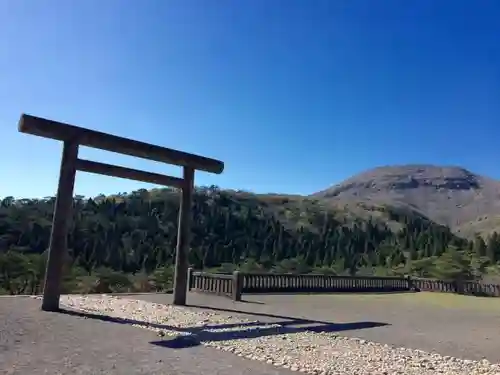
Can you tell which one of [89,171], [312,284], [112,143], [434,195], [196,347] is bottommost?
[196,347]

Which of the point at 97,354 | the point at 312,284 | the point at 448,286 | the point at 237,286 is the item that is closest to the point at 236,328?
the point at 97,354

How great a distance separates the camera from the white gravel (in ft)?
17.4

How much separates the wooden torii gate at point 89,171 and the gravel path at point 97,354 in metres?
1.59

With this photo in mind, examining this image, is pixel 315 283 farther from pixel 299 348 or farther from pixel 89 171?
pixel 299 348

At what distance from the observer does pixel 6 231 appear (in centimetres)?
3173

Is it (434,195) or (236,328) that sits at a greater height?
(434,195)

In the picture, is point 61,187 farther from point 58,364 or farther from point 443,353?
point 443,353

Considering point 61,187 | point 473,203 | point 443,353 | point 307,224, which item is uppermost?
point 473,203

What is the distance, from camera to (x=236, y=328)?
7.89 m

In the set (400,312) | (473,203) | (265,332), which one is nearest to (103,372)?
(265,332)

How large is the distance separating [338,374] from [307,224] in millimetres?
62207

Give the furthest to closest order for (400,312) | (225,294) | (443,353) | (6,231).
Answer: (6,231) < (225,294) < (400,312) < (443,353)

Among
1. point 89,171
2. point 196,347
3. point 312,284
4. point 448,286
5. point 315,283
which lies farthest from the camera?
point 448,286

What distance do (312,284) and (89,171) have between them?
1124 cm
